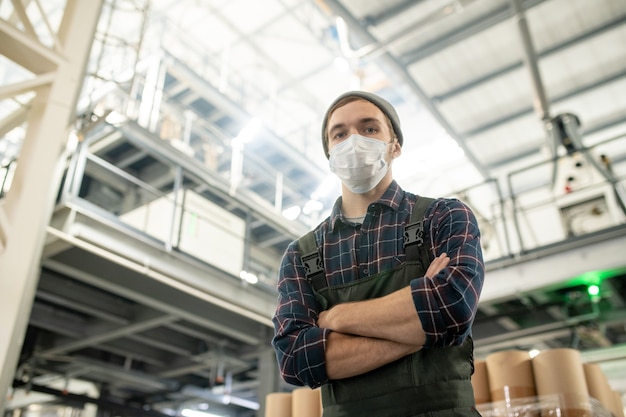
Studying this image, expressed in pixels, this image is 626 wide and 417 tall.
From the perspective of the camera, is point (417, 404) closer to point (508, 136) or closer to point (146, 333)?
point (146, 333)

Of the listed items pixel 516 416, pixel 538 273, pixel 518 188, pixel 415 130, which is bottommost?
pixel 516 416

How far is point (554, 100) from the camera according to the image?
10.6 meters

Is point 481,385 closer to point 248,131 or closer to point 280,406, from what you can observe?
point 280,406

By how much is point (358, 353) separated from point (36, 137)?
332cm

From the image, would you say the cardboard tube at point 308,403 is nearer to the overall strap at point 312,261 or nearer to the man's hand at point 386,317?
the overall strap at point 312,261

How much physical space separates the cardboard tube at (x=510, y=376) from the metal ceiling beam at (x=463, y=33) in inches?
245

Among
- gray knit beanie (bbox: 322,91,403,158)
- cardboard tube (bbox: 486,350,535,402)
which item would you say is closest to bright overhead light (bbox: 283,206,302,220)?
cardboard tube (bbox: 486,350,535,402)

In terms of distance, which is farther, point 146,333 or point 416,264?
point 146,333

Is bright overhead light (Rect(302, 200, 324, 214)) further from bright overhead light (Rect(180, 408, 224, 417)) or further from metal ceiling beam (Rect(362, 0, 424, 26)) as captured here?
bright overhead light (Rect(180, 408, 224, 417))

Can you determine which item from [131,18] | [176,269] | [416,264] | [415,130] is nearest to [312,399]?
[416,264]

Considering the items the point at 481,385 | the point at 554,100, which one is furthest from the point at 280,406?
the point at 554,100

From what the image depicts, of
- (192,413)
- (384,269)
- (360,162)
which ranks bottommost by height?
(384,269)

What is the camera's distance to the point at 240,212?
1137cm

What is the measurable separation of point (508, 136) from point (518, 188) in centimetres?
188
